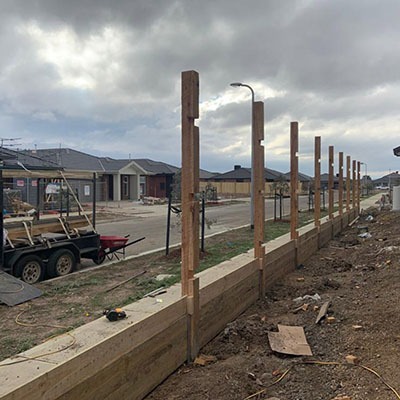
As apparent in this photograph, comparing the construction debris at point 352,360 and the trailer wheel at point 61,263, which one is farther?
the trailer wheel at point 61,263

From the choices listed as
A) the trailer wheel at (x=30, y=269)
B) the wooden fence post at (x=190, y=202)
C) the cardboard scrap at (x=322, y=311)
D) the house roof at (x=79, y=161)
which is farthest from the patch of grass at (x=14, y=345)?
the house roof at (x=79, y=161)

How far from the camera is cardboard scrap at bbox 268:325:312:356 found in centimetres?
470

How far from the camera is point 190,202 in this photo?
4809mm

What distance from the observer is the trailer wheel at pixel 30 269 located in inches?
294

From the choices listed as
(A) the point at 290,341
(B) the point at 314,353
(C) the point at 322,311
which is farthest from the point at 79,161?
(B) the point at 314,353

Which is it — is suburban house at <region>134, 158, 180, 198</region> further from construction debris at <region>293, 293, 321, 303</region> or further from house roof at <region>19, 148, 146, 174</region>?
construction debris at <region>293, 293, 321, 303</region>

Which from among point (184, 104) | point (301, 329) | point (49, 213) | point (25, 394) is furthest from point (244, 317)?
point (49, 213)

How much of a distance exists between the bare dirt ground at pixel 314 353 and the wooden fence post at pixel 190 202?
1.85 feet

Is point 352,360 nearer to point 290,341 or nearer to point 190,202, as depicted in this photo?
point 290,341

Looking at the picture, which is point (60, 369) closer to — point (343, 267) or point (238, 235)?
point (343, 267)

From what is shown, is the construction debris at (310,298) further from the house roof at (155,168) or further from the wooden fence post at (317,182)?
the house roof at (155,168)

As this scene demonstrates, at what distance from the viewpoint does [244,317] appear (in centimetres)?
622

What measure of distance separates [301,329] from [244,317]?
1098 millimetres

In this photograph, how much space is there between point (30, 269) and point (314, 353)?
5.37 meters
